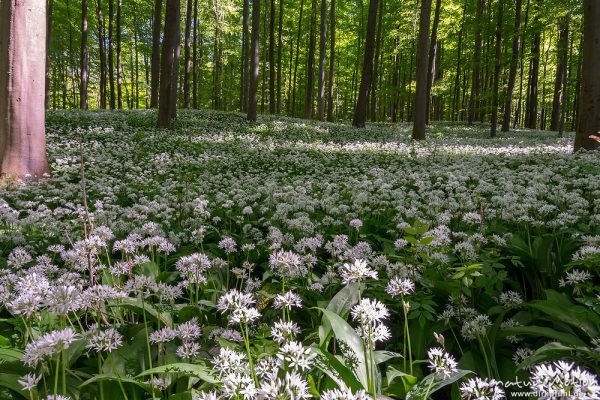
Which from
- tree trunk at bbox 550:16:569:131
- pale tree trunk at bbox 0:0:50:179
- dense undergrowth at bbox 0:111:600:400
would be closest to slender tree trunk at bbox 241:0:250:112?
tree trunk at bbox 550:16:569:131

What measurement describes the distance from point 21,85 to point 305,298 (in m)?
6.92

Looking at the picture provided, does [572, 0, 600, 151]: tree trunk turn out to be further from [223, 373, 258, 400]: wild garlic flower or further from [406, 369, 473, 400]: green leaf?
[223, 373, 258, 400]: wild garlic flower

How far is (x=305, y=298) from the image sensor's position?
2.82 m

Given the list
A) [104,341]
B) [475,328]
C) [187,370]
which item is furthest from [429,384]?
[104,341]

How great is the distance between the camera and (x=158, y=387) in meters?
1.76

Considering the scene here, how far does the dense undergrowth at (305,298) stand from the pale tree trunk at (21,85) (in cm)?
62

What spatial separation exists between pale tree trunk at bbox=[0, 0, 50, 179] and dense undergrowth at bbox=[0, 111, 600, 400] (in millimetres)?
615

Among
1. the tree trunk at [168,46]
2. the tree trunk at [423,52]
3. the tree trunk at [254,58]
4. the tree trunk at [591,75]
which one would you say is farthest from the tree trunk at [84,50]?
the tree trunk at [591,75]

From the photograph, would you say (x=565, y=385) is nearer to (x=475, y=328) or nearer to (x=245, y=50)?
(x=475, y=328)

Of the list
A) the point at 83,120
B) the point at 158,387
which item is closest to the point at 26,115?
the point at 158,387

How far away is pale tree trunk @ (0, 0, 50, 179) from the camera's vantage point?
668cm

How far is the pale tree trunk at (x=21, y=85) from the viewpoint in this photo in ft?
21.9

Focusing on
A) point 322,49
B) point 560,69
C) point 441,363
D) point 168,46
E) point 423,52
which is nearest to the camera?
point 441,363

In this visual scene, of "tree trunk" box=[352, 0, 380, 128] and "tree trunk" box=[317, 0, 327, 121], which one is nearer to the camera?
"tree trunk" box=[352, 0, 380, 128]
